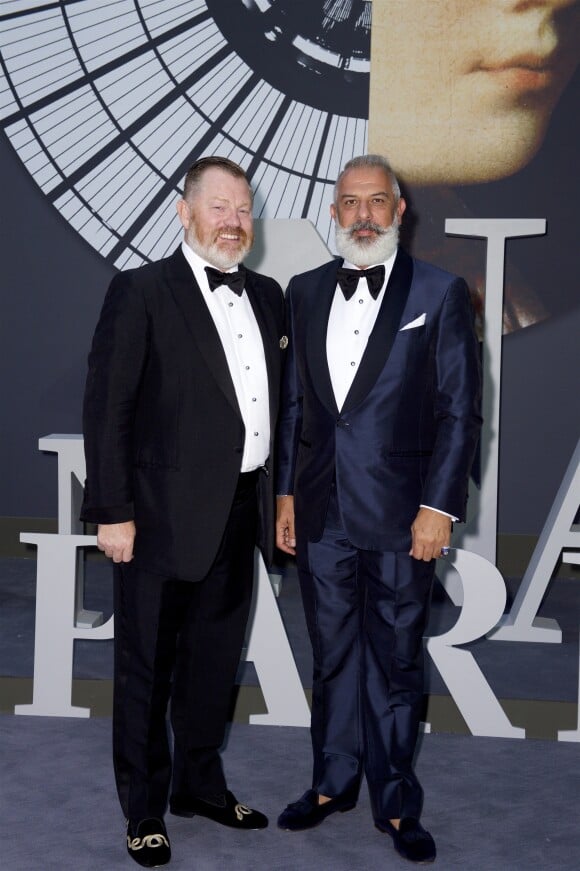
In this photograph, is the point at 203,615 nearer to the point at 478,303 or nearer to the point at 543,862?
the point at 543,862

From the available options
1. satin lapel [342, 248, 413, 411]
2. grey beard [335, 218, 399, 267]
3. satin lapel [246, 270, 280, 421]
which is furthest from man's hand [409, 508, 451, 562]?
grey beard [335, 218, 399, 267]

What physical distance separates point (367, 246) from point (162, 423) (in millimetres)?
560

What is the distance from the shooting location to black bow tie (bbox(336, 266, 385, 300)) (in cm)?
220

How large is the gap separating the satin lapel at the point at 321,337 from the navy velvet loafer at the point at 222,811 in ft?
2.93

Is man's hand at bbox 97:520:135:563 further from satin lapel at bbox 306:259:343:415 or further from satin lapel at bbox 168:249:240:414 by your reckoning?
satin lapel at bbox 306:259:343:415

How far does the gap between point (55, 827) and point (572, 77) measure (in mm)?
3724

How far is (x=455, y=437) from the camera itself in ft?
6.98

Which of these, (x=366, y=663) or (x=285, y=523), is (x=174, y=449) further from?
(x=366, y=663)

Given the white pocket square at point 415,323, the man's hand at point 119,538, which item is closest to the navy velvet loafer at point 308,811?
the man's hand at point 119,538

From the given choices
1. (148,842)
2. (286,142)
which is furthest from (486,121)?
(148,842)

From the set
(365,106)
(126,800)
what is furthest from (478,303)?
(126,800)

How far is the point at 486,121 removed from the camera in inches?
182

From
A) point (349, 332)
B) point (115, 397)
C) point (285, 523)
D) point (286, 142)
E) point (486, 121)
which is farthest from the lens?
point (286, 142)

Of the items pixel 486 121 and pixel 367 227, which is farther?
pixel 486 121
